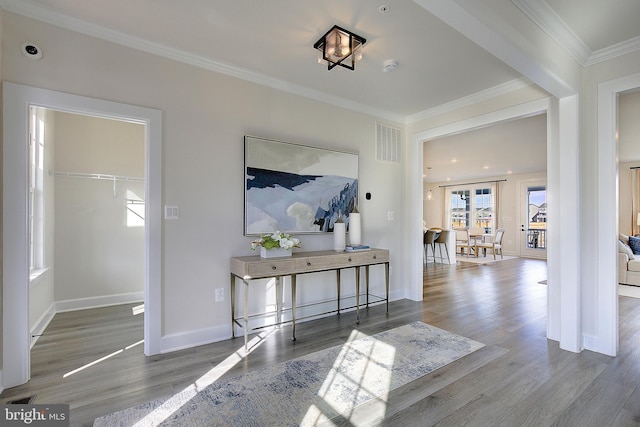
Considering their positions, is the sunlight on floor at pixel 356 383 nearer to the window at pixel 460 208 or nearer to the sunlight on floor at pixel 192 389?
the sunlight on floor at pixel 192 389

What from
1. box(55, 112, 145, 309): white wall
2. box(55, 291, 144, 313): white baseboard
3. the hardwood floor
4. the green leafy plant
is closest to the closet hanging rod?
box(55, 112, 145, 309): white wall

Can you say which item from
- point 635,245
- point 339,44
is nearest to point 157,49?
point 339,44

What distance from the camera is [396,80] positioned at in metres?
3.25

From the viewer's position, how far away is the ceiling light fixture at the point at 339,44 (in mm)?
2355

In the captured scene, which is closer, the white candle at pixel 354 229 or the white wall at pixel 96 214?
the white candle at pixel 354 229

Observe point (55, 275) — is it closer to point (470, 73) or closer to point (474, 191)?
point (470, 73)

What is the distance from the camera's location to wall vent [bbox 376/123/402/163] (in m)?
4.23

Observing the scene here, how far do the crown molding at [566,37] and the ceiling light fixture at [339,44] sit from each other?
1071mm

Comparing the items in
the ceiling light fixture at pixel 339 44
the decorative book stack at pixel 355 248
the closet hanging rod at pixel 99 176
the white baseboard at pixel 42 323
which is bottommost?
the white baseboard at pixel 42 323

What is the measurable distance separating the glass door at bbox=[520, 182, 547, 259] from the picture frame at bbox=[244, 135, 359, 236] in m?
Result: 8.23

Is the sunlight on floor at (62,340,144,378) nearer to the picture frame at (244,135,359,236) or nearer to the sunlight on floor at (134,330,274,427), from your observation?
the sunlight on floor at (134,330,274,427)

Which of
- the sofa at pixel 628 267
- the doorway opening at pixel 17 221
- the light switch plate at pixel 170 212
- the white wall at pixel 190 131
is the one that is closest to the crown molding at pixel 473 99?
the white wall at pixel 190 131

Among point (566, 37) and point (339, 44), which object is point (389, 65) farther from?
point (566, 37)

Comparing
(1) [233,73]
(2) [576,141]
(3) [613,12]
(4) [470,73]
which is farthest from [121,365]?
(3) [613,12]
